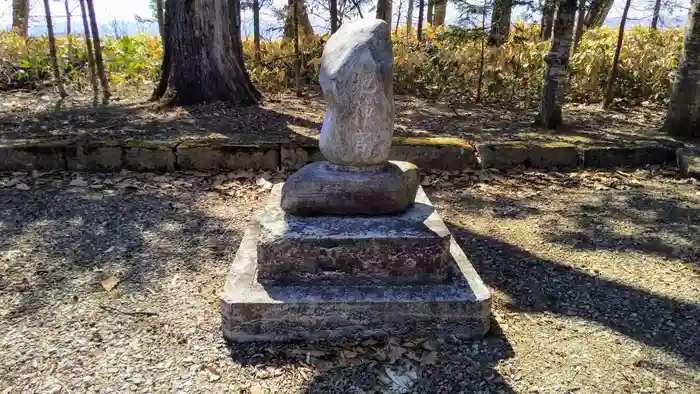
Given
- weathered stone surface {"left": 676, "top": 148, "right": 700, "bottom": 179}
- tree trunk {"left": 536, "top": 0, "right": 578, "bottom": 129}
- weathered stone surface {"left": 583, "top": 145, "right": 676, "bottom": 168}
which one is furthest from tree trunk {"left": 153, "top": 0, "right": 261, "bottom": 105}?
weathered stone surface {"left": 676, "top": 148, "right": 700, "bottom": 179}

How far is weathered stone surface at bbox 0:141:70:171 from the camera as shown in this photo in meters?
5.05

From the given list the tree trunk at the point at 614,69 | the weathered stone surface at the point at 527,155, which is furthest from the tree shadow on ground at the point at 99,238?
the tree trunk at the point at 614,69

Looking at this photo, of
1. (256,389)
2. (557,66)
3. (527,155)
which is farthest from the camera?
(557,66)

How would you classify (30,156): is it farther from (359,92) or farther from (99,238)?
(359,92)

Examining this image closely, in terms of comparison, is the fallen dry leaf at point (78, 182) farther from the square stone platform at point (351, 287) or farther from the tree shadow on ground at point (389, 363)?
the tree shadow on ground at point (389, 363)

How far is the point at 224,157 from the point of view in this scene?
529 cm

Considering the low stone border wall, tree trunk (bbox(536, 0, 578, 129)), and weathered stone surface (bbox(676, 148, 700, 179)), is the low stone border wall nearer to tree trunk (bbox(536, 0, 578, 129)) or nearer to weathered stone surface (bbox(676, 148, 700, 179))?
weathered stone surface (bbox(676, 148, 700, 179))

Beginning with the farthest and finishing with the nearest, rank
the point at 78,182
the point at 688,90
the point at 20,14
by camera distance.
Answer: the point at 20,14
the point at 688,90
the point at 78,182

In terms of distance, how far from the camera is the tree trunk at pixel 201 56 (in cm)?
671

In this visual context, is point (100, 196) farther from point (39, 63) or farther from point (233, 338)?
point (39, 63)

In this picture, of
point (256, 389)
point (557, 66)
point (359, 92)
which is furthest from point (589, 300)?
point (557, 66)

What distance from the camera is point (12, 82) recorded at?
28.9 ft

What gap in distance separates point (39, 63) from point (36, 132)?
3895mm

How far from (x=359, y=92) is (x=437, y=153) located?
2.88 metres
